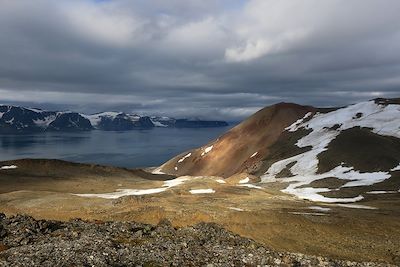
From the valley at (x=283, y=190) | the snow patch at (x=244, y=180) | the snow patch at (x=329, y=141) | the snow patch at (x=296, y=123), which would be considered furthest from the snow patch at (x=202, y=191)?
the snow patch at (x=296, y=123)

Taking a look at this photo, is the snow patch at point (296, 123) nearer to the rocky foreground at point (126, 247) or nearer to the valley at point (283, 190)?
the valley at point (283, 190)

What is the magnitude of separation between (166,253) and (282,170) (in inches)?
3767

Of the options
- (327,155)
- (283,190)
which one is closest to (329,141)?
(327,155)

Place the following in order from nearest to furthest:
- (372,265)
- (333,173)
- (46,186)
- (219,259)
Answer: (219,259), (372,265), (46,186), (333,173)

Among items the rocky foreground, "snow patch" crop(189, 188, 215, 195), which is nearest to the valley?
"snow patch" crop(189, 188, 215, 195)

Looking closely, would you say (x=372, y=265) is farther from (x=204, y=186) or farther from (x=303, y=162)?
(x=303, y=162)

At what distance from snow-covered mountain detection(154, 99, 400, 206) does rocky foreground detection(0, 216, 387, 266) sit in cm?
4642

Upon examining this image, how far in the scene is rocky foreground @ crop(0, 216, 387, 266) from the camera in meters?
27.5

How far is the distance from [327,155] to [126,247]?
9753 centimetres

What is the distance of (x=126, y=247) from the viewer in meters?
30.8

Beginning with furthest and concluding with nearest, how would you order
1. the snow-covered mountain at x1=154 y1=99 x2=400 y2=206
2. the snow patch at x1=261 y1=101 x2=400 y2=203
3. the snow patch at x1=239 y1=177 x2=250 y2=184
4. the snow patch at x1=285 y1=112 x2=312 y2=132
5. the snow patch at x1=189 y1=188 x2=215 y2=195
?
the snow patch at x1=285 y1=112 x2=312 y2=132, the snow patch at x1=239 y1=177 x2=250 y2=184, the snow patch at x1=261 y1=101 x2=400 y2=203, the snow-covered mountain at x1=154 y1=99 x2=400 y2=206, the snow patch at x1=189 y1=188 x2=215 y2=195

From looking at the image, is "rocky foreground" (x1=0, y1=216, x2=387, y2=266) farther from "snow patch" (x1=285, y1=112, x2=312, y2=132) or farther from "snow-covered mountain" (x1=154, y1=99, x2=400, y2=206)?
"snow patch" (x1=285, y1=112, x2=312, y2=132)

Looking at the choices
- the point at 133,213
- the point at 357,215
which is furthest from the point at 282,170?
the point at 133,213

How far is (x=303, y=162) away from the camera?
12069cm
